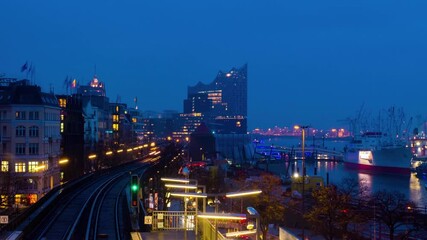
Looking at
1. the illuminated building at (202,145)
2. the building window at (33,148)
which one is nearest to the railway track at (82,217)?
the building window at (33,148)

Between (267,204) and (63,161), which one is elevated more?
(63,161)

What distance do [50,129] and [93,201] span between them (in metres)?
13.4

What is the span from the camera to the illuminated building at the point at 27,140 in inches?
1149

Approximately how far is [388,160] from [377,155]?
7.92 ft

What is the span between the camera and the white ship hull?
83500mm

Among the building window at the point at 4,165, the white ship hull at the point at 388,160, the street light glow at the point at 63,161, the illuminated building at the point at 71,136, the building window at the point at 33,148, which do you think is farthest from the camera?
the white ship hull at the point at 388,160

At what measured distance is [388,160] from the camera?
85375 mm

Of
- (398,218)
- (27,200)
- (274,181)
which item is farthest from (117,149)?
(398,218)

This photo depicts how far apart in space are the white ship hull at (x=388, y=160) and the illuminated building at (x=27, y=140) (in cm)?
6366

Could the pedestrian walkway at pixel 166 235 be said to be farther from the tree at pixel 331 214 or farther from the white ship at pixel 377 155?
the white ship at pixel 377 155

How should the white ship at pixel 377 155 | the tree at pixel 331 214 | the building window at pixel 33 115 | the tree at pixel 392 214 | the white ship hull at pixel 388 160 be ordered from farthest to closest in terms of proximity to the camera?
the white ship at pixel 377 155 < the white ship hull at pixel 388 160 < the building window at pixel 33 115 < the tree at pixel 331 214 < the tree at pixel 392 214

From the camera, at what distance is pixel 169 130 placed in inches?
5974

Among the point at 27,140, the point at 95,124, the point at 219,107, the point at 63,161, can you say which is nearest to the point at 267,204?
the point at 27,140

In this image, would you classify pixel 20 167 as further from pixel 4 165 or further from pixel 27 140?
pixel 27 140
